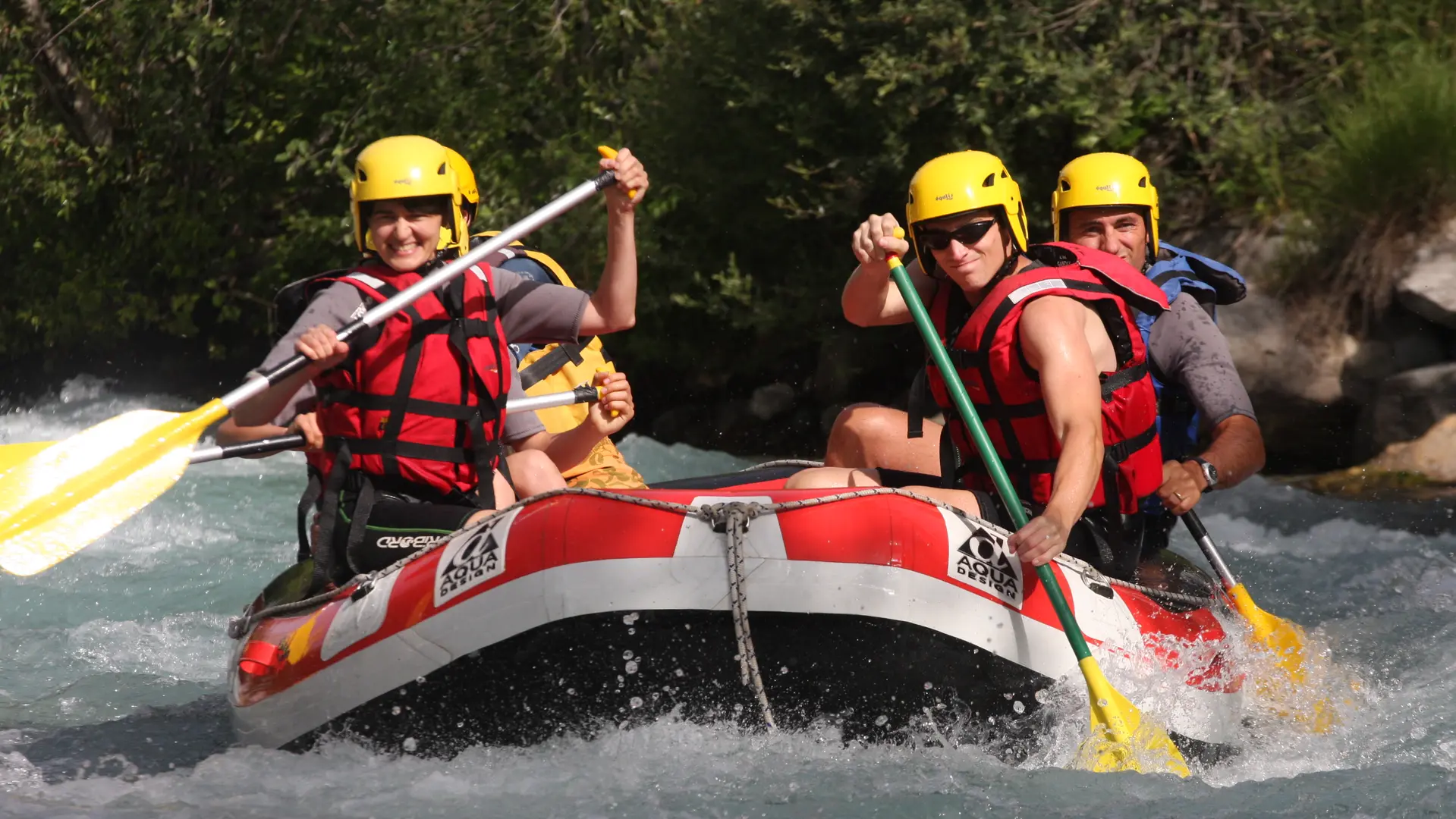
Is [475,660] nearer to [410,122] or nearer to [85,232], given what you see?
[410,122]

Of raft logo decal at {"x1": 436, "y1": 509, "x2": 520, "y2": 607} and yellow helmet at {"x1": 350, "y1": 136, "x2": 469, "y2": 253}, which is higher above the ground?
yellow helmet at {"x1": 350, "y1": 136, "x2": 469, "y2": 253}

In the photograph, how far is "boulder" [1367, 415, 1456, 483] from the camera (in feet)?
24.7

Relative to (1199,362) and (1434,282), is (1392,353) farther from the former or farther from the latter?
(1199,362)

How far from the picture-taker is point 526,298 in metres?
4.09

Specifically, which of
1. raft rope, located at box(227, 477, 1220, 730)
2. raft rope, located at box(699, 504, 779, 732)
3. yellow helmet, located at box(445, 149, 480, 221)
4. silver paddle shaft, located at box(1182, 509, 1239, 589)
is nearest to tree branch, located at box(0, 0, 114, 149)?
yellow helmet, located at box(445, 149, 480, 221)

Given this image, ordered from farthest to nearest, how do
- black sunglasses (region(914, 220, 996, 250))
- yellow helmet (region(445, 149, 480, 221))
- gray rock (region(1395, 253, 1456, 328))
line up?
gray rock (region(1395, 253, 1456, 328))
yellow helmet (region(445, 149, 480, 221))
black sunglasses (region(914, 220, 996, 250))

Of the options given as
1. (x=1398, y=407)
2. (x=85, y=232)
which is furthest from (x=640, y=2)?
(x=1398, y=407)

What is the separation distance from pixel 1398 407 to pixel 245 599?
5.48m

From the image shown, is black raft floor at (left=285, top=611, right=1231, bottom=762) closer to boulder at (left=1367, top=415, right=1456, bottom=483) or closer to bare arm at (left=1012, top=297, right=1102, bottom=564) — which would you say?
bare arm at (left=1012, top=297, right=1102, bottom=564)

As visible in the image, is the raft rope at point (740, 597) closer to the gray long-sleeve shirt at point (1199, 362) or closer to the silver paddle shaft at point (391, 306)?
the silver paddle shaft at point (391, 306)

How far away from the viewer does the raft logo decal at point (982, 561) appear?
11.3 ft

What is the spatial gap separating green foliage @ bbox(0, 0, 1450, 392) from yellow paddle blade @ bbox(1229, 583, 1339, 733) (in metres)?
4.51

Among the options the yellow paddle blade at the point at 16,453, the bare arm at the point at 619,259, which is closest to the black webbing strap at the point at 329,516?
the bare arm at the point at 619,259

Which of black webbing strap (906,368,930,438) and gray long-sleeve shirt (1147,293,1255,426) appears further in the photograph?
gray long-sleeve shirt (1147,293,1255,426)
